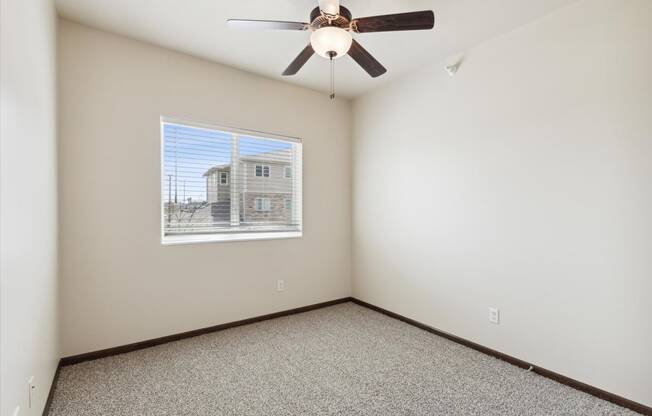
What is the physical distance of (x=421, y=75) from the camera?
10.3ft

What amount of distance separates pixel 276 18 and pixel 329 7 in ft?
2.54

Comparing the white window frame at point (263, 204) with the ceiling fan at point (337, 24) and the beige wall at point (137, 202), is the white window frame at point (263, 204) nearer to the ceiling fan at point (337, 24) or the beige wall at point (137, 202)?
the beige wall at point (137, 202)

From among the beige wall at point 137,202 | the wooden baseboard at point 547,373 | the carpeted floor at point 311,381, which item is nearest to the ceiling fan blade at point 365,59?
the beige wall at point 137,202

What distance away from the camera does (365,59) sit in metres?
2.12

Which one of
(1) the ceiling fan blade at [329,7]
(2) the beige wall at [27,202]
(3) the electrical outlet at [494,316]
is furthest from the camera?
(3) the electrical outlet at [494,316]

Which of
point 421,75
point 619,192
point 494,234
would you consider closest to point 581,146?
point 619,192

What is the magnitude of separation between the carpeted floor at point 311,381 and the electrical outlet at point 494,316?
29 centimetres

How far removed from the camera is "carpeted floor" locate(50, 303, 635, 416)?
187 centimetres

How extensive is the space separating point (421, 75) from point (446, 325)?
7.90 ft

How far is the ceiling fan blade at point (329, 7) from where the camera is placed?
1.69 metres

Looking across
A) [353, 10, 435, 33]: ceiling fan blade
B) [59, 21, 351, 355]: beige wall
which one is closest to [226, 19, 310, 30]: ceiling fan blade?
[353, 10, 435, 33]: ceiling fan blade

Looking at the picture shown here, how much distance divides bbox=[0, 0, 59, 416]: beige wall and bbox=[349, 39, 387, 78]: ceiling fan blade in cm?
165

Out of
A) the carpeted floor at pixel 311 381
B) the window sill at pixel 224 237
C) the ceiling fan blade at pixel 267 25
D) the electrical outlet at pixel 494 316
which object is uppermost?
the ceiling fan blade at pixel 267 25

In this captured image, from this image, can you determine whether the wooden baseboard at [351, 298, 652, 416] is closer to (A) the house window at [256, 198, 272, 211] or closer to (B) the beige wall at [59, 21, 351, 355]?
(B) the beige wall at [59, 21, 351, 355]
